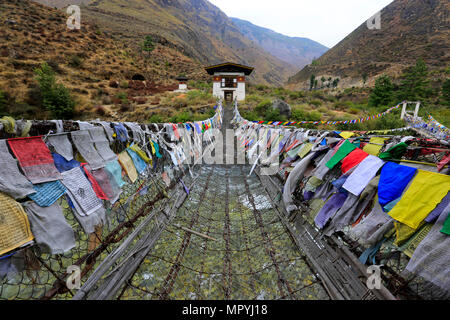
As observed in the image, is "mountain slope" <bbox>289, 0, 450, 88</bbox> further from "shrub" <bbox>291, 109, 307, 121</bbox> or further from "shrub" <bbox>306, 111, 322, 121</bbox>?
"shrub" <bbox>291, 109, 307, 121</bbox>

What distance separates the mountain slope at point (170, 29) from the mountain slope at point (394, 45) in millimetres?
32909

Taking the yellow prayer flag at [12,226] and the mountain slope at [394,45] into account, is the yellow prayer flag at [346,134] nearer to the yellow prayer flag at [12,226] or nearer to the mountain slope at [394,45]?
the yellow prayer flag at [12,226]

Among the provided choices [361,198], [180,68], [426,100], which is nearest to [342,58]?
[426,100]

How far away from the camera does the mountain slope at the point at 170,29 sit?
Answer: 176 feet

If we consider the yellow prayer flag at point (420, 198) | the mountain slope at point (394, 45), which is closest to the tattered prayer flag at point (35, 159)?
the yellow prayer flag at point (420, 198)

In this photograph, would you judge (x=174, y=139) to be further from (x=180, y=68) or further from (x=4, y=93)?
(x=180, y=68)

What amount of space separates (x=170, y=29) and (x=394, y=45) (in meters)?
72.2

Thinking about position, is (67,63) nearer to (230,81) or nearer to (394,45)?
(230,81)

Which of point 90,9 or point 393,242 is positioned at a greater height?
point 90,9

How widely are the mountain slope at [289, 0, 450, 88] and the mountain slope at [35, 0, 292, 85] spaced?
3291cm

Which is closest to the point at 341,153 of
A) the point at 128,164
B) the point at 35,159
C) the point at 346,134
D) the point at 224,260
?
the point at 346,134

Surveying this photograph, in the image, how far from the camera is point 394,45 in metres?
56.5

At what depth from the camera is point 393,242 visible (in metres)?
2.20

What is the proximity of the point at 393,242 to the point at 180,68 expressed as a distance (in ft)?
161
